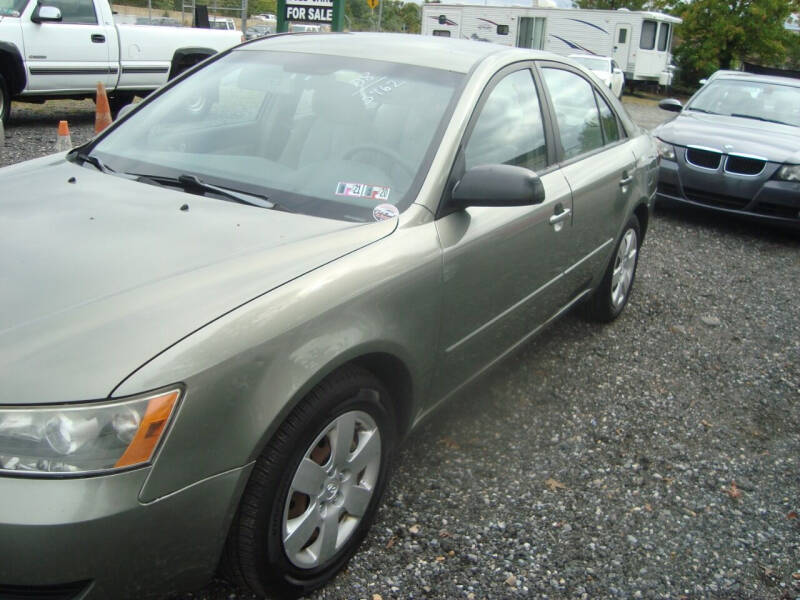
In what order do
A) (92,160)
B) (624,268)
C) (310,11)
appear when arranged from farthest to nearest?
1. (310,11)
2. (624,268)
3. (92,160)

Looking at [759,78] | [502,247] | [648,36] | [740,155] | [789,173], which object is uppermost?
[648,36]

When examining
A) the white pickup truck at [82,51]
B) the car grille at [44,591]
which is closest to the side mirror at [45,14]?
the white pickup truck at [82,51]

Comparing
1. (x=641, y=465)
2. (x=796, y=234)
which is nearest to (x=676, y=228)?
(x=796, y=234)

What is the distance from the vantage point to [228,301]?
2074 millimetres

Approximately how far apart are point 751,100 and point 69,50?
26.2 ft

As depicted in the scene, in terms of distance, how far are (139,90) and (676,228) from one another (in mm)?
7451

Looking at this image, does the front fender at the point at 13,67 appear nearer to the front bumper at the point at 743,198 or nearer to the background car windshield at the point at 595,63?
the front bumper at the point at 743,198

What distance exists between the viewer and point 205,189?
2.83m

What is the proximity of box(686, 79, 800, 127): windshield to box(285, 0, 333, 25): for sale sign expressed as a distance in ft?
15.0

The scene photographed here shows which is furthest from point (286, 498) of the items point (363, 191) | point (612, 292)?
point (612, 292)

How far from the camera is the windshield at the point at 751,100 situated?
8.55 metres

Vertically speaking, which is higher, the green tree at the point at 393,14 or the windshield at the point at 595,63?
the green tree at the point at 393,14

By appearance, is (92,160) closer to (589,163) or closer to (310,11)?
(589,163)

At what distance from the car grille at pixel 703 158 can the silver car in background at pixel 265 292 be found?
170 inches
